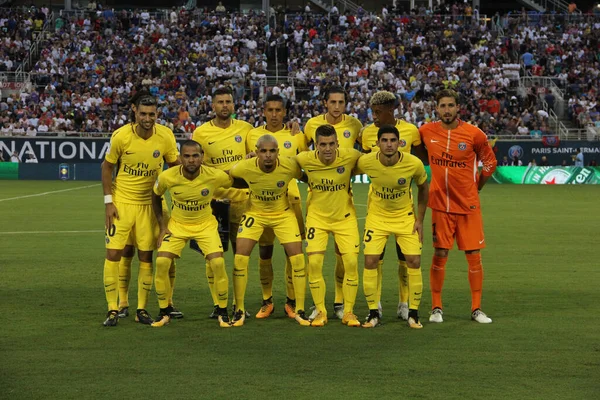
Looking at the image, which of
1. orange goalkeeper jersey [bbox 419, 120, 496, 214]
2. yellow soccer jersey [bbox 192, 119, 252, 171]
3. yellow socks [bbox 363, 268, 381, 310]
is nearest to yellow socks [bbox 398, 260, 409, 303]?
yellow socks [bbox 363, 268, 381, 310]

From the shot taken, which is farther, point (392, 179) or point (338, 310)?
point (338, 310)

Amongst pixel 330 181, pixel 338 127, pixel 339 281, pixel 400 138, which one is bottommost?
pixel 339 281

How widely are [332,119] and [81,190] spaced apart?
2186 centimetres

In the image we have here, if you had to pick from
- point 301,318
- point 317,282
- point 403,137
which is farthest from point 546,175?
point 301,318

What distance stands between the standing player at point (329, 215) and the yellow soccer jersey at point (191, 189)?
893 millimetres

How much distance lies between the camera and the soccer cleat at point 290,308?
32.6 ft

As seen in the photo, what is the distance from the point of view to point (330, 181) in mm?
9578

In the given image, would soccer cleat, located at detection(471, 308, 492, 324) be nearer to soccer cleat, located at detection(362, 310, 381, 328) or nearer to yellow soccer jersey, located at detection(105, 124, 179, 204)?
soccer cleat, located at detection(362, 310, 381, 328)

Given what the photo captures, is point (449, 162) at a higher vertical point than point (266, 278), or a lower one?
higher

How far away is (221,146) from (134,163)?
42.5 inches

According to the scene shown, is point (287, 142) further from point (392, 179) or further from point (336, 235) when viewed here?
point (392, 179)

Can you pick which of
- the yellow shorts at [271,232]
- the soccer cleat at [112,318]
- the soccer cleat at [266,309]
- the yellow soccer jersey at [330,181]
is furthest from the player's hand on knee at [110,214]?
the yellow soccer jersey at [330,181]

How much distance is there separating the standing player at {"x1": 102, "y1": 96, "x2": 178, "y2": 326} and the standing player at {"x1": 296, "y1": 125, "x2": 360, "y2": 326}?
1.57m

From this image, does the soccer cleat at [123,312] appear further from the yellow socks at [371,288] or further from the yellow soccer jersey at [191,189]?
the yellow socks at [371,288]
